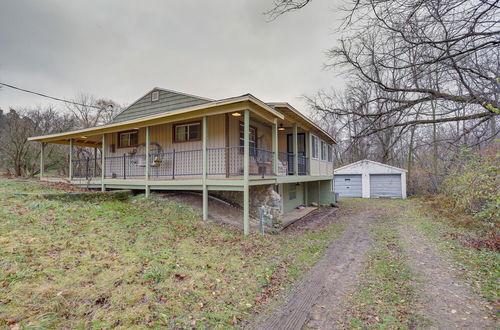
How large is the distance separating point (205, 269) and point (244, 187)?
2723 millimetres

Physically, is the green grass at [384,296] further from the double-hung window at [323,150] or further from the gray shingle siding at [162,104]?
the double-hung window at [323,150]

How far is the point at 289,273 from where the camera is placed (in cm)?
478

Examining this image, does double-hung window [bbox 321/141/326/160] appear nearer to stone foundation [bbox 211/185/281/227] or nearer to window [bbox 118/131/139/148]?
stone foundation [bbox 211/185/281/227]

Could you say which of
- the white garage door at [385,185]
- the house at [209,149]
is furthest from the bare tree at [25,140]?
the white garage door at [385,185]

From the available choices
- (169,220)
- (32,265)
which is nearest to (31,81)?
(169,220)

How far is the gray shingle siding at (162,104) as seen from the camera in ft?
33.0

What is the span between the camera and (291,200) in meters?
12.8

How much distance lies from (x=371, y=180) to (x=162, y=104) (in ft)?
59.2

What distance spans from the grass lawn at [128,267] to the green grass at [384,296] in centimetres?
124

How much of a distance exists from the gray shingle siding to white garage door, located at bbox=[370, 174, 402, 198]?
672 inches

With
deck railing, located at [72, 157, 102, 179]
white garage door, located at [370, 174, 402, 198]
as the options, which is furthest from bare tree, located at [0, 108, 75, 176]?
white garage door, located at [370, 174, 402, 198]

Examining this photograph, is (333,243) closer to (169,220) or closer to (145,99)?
(169,220)

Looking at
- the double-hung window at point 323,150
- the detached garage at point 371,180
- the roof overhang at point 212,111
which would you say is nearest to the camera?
the roof overhang at point 212,111

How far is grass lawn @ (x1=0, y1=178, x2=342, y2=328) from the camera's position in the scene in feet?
9.45
